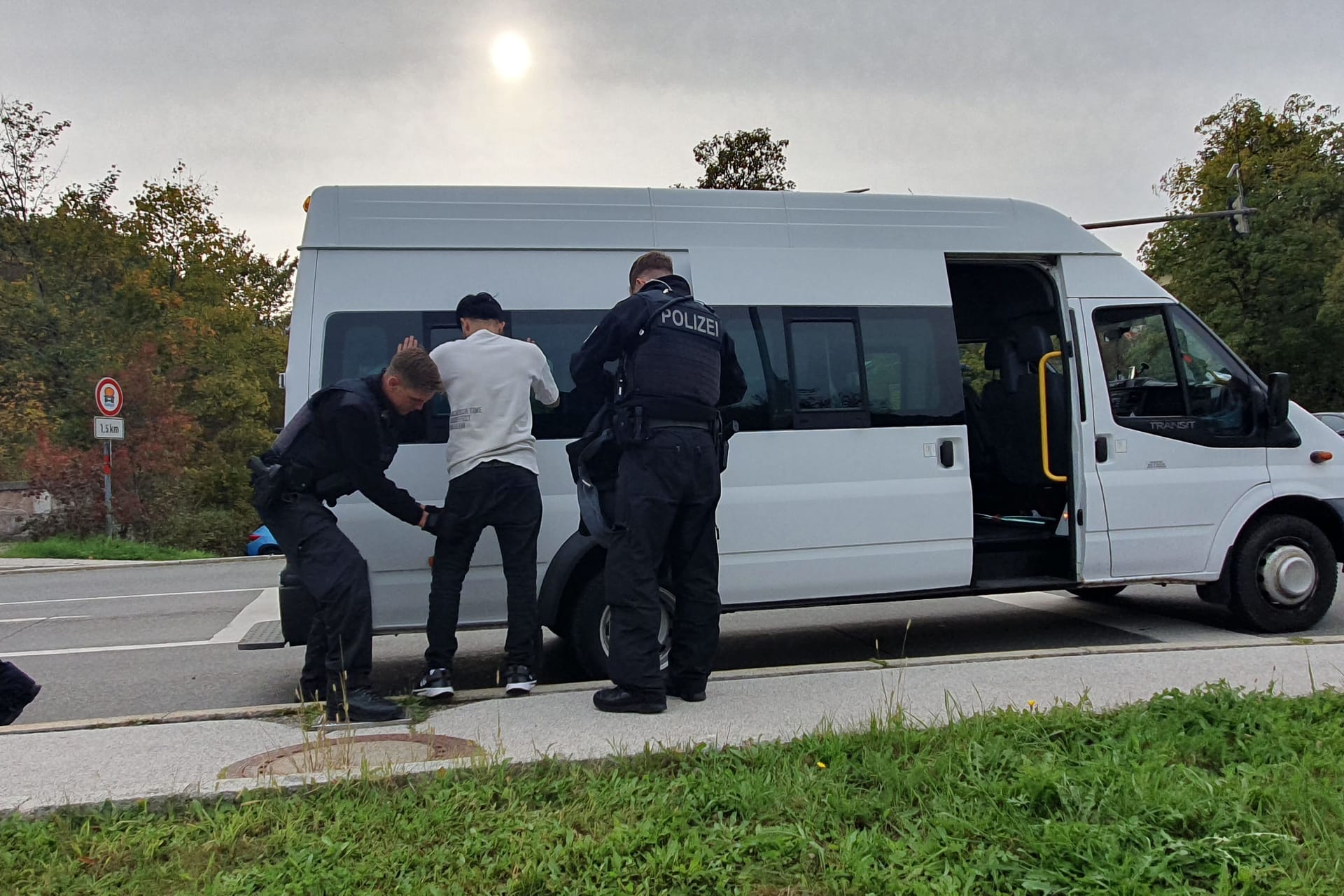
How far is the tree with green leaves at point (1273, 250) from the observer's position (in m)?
32.5

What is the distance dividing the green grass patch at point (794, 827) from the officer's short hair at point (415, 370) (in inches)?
72.8

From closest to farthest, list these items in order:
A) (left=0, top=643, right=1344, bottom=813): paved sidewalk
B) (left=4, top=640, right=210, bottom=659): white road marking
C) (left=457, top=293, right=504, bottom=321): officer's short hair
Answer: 1. (left=0, top=643, right=1344, bottom=813): paved sidewalk
2. (left=457, top=293, right=504, bottom=321): officer's short hair
3. (left=4, top=640, right=210, bottom=659): white road marking

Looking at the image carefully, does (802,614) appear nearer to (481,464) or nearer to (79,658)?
(481,464)

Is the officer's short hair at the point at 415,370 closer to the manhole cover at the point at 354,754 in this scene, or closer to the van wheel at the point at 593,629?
the van wheel at the point at 593,629

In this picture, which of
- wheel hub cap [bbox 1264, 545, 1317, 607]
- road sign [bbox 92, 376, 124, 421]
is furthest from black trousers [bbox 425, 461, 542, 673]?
road sign [bbox 92, 376, 124, 421]

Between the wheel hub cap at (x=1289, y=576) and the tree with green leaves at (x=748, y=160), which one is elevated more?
the tree with green leaves at (x=748, y=160)

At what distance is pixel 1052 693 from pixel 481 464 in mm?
2853

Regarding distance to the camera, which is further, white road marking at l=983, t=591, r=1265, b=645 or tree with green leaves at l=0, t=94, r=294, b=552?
tree with green leaves at l=0, t=94, r=294, b=552

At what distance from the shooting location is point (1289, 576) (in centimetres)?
638

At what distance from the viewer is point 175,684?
6398 mm

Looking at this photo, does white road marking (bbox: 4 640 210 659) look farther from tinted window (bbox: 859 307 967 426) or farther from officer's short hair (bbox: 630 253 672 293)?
tinted window (bbox: 859 307 967 426)

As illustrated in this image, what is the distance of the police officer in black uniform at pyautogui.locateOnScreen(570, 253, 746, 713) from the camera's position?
4.44m

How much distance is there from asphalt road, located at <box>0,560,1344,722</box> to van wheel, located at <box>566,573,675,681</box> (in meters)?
0.58

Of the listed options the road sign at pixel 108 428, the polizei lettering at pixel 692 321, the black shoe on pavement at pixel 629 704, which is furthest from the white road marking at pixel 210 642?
the road sign at pixel 108 428
